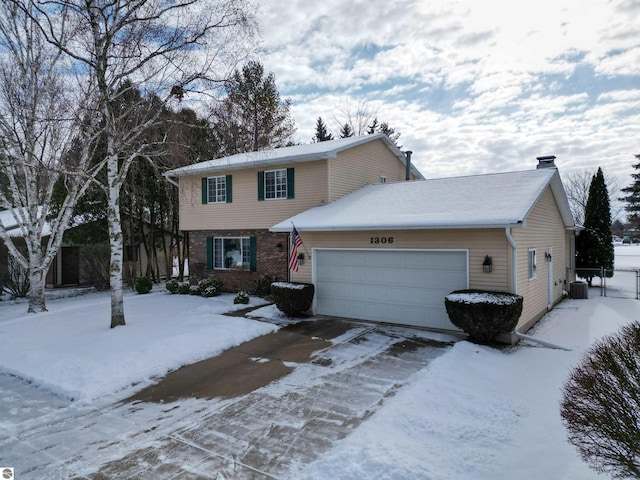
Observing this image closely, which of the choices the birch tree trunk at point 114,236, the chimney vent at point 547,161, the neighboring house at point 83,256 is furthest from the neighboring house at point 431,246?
the neighboring house at point 83,256

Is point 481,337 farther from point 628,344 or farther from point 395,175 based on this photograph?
point 395,175

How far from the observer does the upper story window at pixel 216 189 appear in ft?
52.9

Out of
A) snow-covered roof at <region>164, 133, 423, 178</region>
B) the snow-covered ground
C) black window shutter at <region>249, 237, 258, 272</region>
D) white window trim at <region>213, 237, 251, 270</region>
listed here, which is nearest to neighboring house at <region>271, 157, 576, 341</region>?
the snow-covered ground

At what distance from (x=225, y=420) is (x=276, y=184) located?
10619mm

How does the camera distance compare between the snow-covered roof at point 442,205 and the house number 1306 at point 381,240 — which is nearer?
the snow-covered roof at point 442,205

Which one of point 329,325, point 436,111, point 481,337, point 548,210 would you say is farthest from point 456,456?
point 436,111

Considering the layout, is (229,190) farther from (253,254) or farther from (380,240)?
(380,240)

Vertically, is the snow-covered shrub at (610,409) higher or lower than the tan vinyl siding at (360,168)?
lower

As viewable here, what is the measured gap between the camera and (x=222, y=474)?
4141 millimetres

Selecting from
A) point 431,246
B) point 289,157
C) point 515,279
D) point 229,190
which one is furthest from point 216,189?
point 515,279

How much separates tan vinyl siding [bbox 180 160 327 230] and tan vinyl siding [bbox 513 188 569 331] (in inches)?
257

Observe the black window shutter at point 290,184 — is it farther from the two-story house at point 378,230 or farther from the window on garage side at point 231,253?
the window on garage side at point 231,253

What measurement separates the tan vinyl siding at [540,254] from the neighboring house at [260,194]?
6.36 meters

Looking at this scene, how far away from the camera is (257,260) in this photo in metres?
15.4
